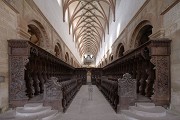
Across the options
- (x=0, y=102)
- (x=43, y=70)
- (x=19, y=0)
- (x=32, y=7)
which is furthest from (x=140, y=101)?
(x=32, y=7)

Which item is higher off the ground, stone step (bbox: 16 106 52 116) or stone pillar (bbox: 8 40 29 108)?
stone pillar (bbox: 8 40 29 108)

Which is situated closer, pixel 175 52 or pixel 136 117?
pixel 136 117

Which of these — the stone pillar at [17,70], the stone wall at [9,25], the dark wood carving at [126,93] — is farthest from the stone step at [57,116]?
the dark wood carving at [126,93]

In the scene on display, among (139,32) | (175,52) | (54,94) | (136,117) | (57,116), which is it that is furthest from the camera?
(139,32)

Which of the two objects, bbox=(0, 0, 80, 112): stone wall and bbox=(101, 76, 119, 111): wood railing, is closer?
bbox=(0, 0, 80, 112): stone wall

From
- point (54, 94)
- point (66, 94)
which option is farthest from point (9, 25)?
point (66, 94)

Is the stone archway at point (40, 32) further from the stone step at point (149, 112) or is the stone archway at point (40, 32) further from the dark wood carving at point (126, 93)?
the stone step at point (149, 112)

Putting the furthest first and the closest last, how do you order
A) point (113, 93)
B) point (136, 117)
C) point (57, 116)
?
point (113, 93)
point (57, 116)
point (136, 117)

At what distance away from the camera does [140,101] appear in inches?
190

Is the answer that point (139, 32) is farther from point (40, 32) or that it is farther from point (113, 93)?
point (40, 32)

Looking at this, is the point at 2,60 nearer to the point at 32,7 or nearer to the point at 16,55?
the point at 16,55

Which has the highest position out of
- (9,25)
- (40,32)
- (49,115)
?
(40,32)

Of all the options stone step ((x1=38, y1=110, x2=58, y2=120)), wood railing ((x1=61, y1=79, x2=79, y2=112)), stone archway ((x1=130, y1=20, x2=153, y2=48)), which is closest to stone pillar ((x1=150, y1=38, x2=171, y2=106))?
wood railing ((x1=61, y1=79, x2=79, y2=112))

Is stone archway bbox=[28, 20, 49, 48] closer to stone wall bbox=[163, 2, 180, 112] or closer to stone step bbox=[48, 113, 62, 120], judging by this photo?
stone step bbox=[48, 113, 62, 120]
